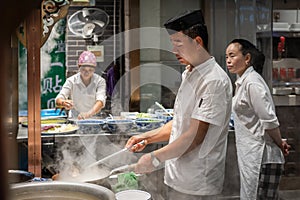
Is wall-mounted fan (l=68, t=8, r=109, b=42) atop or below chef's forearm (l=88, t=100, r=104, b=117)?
atop

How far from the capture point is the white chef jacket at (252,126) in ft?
8.59

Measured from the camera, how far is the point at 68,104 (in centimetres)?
284

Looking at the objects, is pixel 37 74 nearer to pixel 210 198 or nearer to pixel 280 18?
pixel 210 198

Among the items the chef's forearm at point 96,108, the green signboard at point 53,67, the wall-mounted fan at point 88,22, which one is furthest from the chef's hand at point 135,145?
the wall-mounted fan at point 88,22

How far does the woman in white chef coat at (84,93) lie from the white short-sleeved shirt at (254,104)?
969 mm

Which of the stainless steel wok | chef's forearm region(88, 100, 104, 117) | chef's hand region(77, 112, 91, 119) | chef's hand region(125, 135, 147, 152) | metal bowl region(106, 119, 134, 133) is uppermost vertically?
chef's forearm region(88, 100, 104, 117)

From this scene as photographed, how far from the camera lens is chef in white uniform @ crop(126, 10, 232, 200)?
196cm

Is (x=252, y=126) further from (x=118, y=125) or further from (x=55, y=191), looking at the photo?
(x=55, y=191)

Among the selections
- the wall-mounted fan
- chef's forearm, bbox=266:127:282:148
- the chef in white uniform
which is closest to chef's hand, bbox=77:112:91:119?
the chef in white uniform

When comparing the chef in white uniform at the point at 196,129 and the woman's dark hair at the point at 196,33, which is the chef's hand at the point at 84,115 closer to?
the chef in white uniform at the point at 196,129

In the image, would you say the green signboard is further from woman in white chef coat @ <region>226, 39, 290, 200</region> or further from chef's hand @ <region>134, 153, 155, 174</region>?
woman in white chef coat @ <region>226, 39, 290, 200</region>

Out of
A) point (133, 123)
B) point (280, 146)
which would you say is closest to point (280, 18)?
point (280, 146)

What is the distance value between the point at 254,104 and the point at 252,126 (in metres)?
0.17

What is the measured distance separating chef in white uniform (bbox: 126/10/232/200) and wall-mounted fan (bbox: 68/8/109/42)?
85.6 inches
